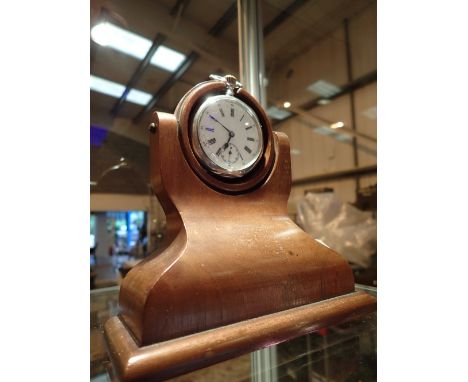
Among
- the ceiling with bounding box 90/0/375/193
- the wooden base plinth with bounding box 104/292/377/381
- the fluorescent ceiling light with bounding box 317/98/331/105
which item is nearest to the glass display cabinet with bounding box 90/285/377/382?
the wooden base plinth with bounding box 104/292/377/381

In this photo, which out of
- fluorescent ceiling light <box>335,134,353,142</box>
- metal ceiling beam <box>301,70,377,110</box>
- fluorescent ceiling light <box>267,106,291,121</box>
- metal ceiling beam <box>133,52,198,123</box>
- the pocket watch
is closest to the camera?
the pocket watch

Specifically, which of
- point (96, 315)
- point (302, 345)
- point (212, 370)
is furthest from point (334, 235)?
point (96, 315)

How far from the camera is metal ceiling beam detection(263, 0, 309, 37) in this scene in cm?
156

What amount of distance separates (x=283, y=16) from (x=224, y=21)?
1.35 feet

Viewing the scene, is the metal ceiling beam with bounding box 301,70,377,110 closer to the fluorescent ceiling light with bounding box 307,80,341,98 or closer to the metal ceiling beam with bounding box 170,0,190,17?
the fluorescent ceiling light with bounding box 307,80,341,98

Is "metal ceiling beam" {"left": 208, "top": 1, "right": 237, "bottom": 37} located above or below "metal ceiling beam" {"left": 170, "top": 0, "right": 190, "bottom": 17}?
below

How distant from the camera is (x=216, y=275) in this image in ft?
1.81

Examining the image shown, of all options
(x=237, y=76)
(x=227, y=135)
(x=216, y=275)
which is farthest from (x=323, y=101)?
(x=216, y=275)

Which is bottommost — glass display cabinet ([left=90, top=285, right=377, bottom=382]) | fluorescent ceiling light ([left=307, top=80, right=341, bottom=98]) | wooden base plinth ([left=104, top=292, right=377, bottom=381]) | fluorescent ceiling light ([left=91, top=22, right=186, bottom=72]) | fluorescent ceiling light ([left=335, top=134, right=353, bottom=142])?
glass display cabinet ([left=90, top=285, right=377, bottom=382])

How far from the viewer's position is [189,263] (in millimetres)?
540

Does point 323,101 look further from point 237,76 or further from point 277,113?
point 237,76

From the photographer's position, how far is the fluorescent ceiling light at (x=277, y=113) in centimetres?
243

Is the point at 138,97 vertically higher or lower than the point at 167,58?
lower

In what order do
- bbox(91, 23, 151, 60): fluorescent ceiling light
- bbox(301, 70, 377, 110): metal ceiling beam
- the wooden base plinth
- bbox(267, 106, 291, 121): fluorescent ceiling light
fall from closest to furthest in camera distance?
the wooden base plinth, bbox(91, 23, 151, 60): fluorescent ceiling light, bbox(301, 70, 377, 110): metal ceiling beam, bbox(267, 106, 291, 121): fluorescent ceiling light
